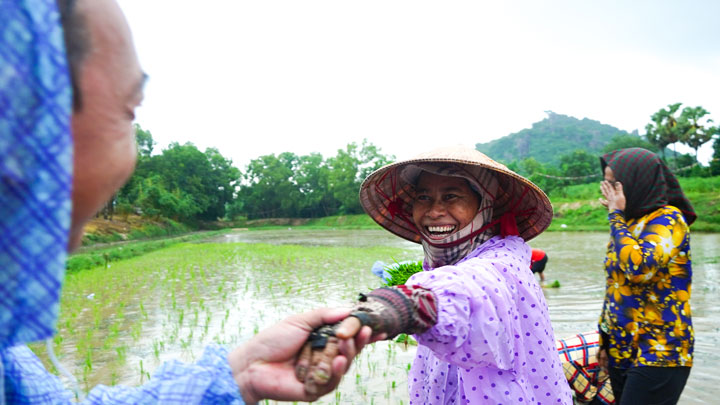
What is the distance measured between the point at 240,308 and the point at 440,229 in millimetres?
6636

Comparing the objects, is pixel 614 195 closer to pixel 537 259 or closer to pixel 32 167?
pixel 32 167

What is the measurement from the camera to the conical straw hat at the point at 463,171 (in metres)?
1.81

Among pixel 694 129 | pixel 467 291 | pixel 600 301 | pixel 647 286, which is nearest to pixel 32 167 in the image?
pixel 467 291

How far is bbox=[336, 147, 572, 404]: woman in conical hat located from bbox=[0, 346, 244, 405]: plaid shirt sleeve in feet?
0.98

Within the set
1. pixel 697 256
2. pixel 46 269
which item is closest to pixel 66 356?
pixel 46 269

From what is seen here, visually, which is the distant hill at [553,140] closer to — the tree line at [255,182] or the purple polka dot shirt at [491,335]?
the tree line at [255,182]

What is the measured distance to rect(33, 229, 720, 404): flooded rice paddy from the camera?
15.5 ft

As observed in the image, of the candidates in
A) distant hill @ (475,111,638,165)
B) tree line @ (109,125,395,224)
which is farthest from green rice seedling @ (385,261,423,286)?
distant hill @ (475,111,638,165)

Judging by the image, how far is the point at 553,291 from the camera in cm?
840

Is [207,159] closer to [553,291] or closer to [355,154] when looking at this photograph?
[355,154]

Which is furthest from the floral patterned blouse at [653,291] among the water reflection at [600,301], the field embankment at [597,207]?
the field embankment at [597,207]

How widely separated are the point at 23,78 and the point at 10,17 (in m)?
0.07

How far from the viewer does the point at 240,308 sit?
25.6 ft

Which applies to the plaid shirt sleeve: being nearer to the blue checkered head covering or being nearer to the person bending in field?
the blue checkered head covering
